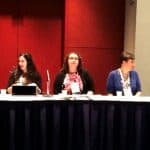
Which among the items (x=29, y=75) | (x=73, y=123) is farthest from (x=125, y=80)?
(x=73, y=123)

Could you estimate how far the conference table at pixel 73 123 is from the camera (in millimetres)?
3945

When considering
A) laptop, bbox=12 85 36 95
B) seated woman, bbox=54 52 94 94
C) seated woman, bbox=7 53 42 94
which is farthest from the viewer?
seated woman, bbox=7 53 42 94

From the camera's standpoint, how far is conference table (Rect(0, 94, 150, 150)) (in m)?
3.95

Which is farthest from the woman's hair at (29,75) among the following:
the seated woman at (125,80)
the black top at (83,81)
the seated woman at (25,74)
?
the seated woman at (125,80)

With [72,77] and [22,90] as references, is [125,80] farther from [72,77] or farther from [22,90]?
[22,90]

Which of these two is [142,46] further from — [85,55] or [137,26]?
[85,55]

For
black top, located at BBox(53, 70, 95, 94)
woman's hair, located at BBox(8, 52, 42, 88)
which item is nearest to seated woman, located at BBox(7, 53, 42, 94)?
woman's hair, located at BBox(8, 52, 42, 88)

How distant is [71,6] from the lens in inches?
252

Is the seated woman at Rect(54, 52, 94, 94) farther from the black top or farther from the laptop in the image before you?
the laptop

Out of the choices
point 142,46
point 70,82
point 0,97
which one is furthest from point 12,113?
point 142,46

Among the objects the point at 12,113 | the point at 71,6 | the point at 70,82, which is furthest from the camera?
the point at 71,6

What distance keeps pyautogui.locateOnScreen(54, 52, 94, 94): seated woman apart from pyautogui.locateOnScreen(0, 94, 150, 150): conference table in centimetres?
93

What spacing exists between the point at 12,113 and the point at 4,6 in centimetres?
306

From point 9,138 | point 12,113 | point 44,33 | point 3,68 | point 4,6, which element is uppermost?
point 4,6
